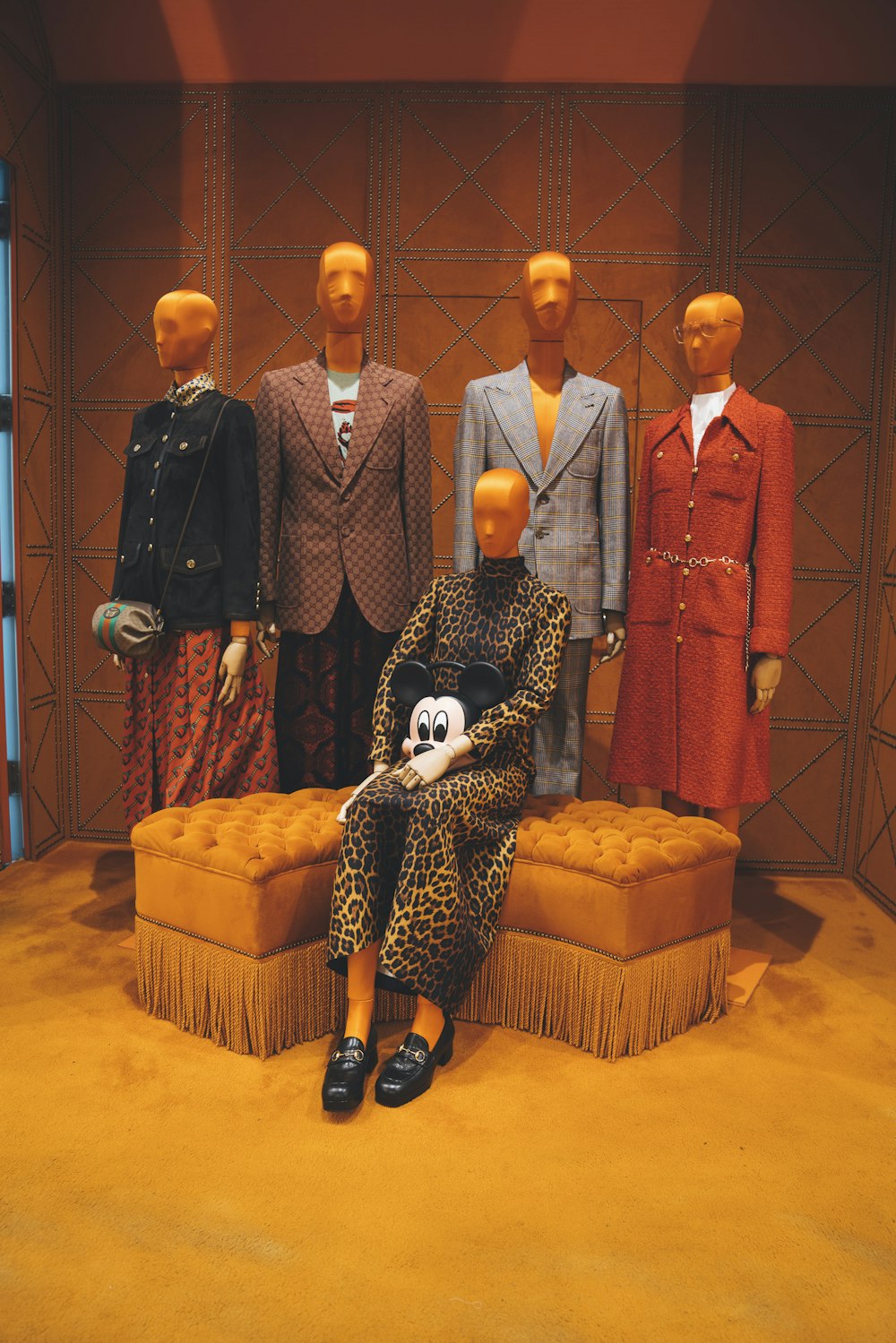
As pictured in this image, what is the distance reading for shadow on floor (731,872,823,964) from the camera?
339 cm

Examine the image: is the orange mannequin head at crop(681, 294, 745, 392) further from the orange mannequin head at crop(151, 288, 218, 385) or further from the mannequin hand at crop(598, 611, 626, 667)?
the orange mannequin head at crop(151, 288, 218, 385)

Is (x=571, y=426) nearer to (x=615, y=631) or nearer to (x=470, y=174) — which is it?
(x=615, y=631)

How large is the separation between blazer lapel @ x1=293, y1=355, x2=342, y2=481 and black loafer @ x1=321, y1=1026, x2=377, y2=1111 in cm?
160

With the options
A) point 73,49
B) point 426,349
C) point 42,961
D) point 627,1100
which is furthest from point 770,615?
point 73,49

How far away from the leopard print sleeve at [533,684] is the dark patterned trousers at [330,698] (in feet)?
2.08

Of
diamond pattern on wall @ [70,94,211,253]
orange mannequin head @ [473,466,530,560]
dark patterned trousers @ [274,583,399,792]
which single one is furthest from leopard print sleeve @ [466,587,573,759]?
diamond pattern on wall @ [70,94,211,253]

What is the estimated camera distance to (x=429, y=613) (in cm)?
287

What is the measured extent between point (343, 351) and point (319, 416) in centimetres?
22

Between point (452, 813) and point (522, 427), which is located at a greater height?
point (522, 427)

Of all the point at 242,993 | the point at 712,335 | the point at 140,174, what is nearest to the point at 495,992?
the point at 242,993

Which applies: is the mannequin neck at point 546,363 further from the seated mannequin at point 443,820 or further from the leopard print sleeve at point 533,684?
the leopard print sleeve at point 533,684

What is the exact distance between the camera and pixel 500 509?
104 inches

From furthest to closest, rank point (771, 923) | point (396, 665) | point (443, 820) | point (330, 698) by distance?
1. point (771, 923)
2. point (330, 698)
3. point (396, 665)
4. point (443, 820)

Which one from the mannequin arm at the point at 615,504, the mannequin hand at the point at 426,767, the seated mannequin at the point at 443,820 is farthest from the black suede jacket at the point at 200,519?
the mannequin arm at the point at 615,504
